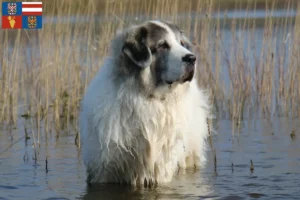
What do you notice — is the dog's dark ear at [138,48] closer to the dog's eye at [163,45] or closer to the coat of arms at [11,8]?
the dog's eye at [163,45]

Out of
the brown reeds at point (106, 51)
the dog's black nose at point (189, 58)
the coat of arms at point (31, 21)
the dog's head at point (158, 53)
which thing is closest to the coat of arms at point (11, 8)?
the coat of arms at point (31, 21)

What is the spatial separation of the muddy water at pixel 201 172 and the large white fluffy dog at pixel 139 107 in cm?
18

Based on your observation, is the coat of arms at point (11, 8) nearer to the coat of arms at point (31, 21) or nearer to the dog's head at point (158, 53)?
the coat of arms at point (31, 21)

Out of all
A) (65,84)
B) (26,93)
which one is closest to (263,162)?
(65,84)

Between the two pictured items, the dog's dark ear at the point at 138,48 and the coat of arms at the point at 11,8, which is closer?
the dog's dark ear at the point at 138,48

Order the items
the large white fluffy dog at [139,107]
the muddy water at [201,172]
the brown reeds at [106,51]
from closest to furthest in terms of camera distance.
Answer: the large white fluffy dog at [139,107], the muddy water at [201,172], the brown reeds at [106,51]

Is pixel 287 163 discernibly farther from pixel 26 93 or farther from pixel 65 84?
pixel 26 93

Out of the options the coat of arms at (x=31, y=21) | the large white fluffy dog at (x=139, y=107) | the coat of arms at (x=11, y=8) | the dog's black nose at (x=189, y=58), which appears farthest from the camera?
the coat of arms at (x=31, y=21)

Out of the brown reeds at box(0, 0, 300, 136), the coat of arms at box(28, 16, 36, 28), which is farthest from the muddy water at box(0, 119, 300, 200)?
the coat of arms at box(28, 16, 36, 28)

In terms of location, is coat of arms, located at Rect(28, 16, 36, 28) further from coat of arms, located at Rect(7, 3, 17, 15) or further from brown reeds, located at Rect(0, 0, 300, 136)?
brown reeds, located at Rect(0, 0, 300, 136)

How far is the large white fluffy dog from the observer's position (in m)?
4.78

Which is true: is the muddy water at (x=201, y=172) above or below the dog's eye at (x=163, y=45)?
below

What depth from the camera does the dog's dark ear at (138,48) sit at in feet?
15.5

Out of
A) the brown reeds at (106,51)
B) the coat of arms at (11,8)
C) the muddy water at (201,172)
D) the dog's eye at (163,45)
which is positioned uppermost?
the coat of arms at (11,8)
